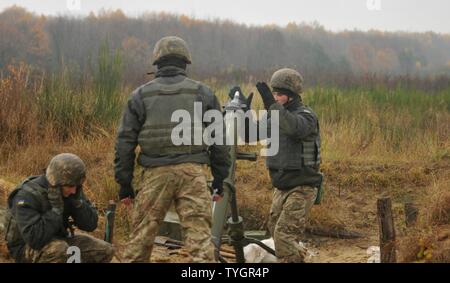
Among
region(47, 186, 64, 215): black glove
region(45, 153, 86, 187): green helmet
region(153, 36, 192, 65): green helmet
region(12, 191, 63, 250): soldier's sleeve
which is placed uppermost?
region(153, 36, 192, 65): green helmet

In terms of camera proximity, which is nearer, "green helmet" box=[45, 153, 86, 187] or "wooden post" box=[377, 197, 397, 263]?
"green helmet" box=[45, 153, 86, 187]

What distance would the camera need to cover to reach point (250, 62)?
32.6m

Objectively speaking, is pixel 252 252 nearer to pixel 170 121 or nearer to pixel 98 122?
pixel 170 121

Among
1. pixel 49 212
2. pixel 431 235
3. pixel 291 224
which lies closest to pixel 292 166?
pixel 291 224

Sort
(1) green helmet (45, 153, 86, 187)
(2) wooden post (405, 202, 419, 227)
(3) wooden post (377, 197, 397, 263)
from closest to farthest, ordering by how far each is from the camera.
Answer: (1) green helmet (45, 153, 86, 187) < (3) wooden post (377, 197, 397, 263) < (2) wooden post (405, 202, 419, 227)

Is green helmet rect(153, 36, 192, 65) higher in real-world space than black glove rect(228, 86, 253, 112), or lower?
higher

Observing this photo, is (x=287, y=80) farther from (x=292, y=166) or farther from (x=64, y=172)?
(x=64, y=172)

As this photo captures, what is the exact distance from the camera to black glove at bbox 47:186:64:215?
491 centimetres

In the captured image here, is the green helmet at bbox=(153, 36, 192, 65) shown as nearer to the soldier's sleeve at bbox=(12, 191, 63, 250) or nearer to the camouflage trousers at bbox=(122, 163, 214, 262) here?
the camouflage trousers at bbox=(122, 163, 214, 262)

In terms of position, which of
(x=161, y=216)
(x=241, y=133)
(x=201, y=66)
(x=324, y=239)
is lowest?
(x=324, y=239)

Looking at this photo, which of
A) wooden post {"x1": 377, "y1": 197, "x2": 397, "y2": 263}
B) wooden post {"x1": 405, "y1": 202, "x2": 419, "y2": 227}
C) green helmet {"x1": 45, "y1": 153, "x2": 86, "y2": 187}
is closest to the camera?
green helmet {"x1": 45, "y1": 153, "x2": 86, "y2": 187}

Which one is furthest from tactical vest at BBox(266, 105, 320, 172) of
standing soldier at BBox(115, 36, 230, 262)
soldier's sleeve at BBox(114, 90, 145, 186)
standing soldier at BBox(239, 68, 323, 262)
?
soldier's sleeve at BBox(114, 90, 145, 186)
